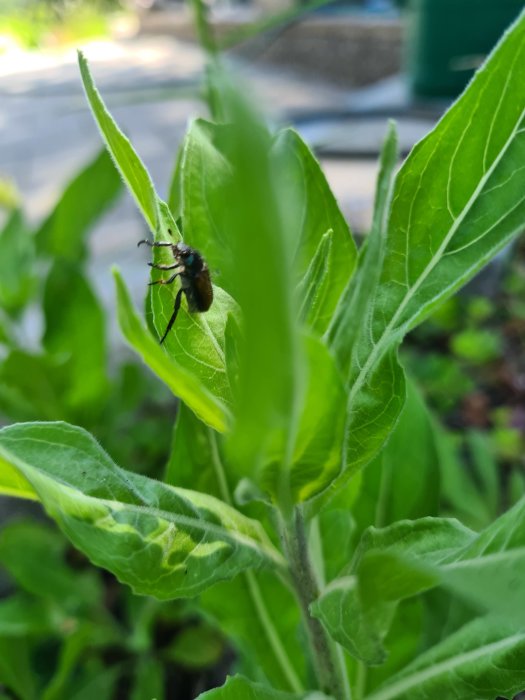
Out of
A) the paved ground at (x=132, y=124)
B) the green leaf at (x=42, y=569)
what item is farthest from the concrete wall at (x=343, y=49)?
the green leaf at (x=42, y=569)

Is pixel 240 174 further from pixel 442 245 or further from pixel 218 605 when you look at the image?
pixel 218 605

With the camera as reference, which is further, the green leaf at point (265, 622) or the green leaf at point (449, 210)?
the green leaf at point (265, 622)

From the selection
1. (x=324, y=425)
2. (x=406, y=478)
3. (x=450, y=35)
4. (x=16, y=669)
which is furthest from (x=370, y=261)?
(x=450, y=35)

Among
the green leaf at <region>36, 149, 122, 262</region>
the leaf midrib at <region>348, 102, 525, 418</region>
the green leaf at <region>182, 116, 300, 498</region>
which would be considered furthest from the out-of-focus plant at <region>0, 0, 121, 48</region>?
→ the green leaf at <region>182, 116, 300, 498</region>

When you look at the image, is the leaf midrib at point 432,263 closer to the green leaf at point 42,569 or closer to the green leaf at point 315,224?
the green leaf at point 315,224

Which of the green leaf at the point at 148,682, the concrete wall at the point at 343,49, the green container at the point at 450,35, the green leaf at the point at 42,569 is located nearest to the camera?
the green leaf at the point at 148,682

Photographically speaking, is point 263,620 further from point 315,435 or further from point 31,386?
point 31,386
